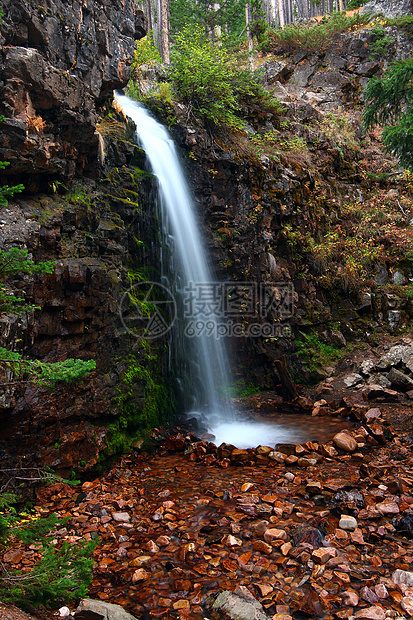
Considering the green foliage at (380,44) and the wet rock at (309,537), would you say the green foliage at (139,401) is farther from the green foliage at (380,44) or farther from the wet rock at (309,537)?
the green foliage at (380,44)

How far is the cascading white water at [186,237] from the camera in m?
8.18

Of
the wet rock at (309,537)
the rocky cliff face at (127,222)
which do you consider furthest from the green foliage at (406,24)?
the wet rock at (309,537)

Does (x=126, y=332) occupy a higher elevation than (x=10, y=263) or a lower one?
lower

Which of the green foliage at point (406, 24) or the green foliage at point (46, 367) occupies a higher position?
the green foliage at point (406, 24)

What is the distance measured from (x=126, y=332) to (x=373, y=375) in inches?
253

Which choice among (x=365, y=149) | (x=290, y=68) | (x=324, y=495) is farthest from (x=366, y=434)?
(x=290, y=68)

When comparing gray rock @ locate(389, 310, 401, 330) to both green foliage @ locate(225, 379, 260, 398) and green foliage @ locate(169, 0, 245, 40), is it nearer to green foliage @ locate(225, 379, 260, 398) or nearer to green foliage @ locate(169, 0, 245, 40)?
green foliage @ locate(225, 379, 260, 398)

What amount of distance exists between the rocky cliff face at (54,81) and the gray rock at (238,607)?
4998 millimetres

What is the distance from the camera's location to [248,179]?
979cm

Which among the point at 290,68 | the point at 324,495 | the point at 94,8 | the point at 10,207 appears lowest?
the point at 324,495

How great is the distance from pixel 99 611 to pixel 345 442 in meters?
4.26

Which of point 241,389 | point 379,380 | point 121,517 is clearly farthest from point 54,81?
point 379,380

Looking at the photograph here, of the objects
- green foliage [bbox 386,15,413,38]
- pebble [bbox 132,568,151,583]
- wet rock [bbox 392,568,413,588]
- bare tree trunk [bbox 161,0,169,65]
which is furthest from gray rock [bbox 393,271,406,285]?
bare tree trunk [bbox 161,0,169,65]

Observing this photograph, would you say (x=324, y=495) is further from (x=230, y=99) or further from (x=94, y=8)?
(x=230, y=99)
